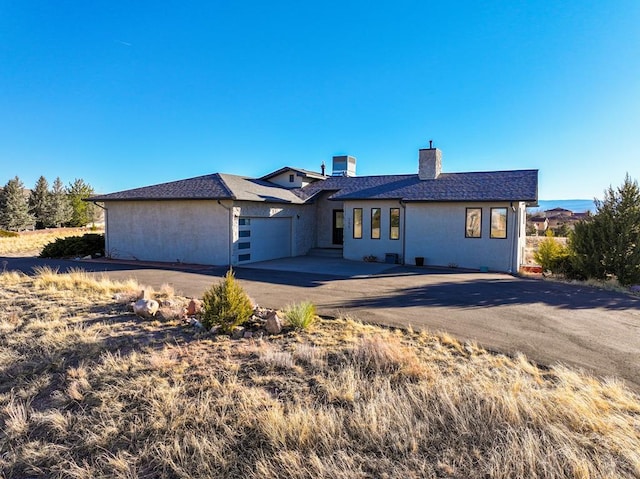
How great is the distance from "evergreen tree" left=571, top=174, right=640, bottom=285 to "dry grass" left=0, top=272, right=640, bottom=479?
10.6 meters

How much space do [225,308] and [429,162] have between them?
52.0 feet

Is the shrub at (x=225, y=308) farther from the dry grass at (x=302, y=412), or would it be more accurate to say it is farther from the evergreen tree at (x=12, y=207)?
the evergreen tree at (x=12, y=207)

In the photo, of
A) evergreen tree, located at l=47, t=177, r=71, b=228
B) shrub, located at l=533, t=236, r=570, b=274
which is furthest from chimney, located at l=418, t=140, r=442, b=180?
evergreen tree, located at l=47, t=177, r=71, b=228

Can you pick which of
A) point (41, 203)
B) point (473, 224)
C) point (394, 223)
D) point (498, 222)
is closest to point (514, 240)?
point (498, 222)

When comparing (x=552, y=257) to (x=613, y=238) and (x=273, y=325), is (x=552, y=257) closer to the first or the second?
(x=613, y=238)

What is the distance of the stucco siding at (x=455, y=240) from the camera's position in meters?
16.6

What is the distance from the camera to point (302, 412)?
4.24 metres

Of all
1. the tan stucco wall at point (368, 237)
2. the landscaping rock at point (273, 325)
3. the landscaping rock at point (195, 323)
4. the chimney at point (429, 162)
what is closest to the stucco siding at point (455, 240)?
the tan stucco wall at point (368, 237)

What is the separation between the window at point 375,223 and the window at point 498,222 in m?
5.22

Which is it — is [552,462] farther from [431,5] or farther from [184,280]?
[431,5]

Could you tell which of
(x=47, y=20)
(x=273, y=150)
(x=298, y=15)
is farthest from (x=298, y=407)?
(x=273, y=150)

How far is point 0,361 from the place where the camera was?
6.15 m

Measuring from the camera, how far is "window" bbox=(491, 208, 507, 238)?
16.7 m

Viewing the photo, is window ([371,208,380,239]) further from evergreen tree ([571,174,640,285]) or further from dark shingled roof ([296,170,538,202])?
evergreen tree ([571,174,640,285])
